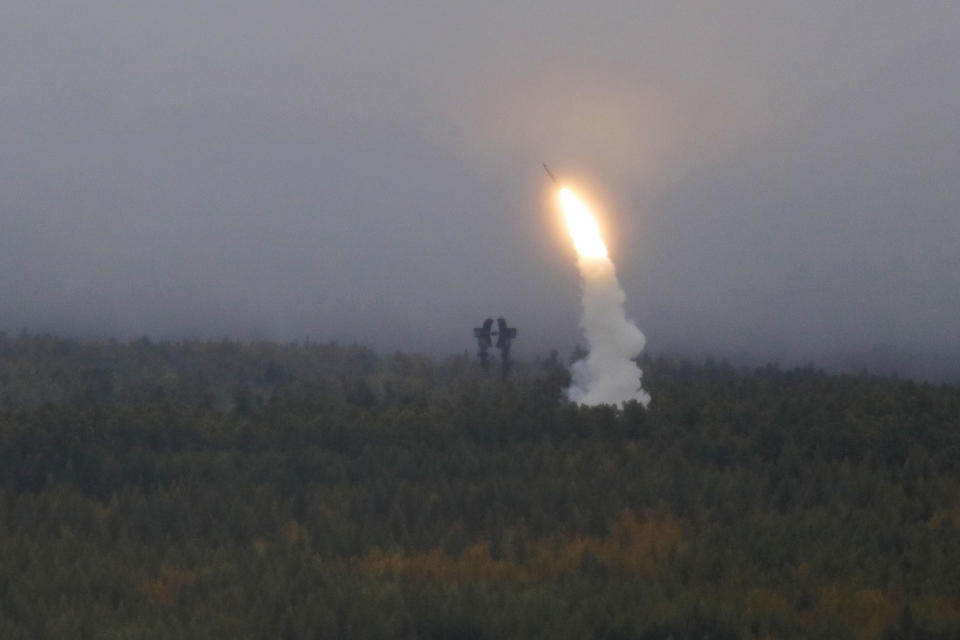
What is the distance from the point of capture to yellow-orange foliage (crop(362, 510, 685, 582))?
87.2 feet

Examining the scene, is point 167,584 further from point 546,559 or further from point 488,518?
point 488,518

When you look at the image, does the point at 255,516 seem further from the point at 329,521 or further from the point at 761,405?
the point at 761,405

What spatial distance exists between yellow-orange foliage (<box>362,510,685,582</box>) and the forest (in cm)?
8

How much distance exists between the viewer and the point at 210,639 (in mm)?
20531

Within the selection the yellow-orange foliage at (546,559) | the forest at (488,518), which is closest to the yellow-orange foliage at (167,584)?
the forest at (488,518)

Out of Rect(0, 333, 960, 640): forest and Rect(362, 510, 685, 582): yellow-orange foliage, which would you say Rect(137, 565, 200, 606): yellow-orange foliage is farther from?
Rect(362, 510, 685, 582): yellow-orange foliage

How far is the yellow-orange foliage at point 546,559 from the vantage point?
26578mm

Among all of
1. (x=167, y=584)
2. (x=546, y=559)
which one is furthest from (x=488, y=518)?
(x=167, y=584)

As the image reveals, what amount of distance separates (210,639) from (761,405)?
3293cm

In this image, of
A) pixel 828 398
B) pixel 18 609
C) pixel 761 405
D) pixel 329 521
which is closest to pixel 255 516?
pixel 329 521

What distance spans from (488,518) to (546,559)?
3.87m

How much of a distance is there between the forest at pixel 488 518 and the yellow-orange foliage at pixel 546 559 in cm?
8

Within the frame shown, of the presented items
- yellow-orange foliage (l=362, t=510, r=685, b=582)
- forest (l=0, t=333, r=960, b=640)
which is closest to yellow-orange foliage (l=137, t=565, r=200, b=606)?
forest (l=0, t=333, r=960, b=640)

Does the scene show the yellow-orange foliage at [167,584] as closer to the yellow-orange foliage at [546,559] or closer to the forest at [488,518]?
the forest at [488,518]
